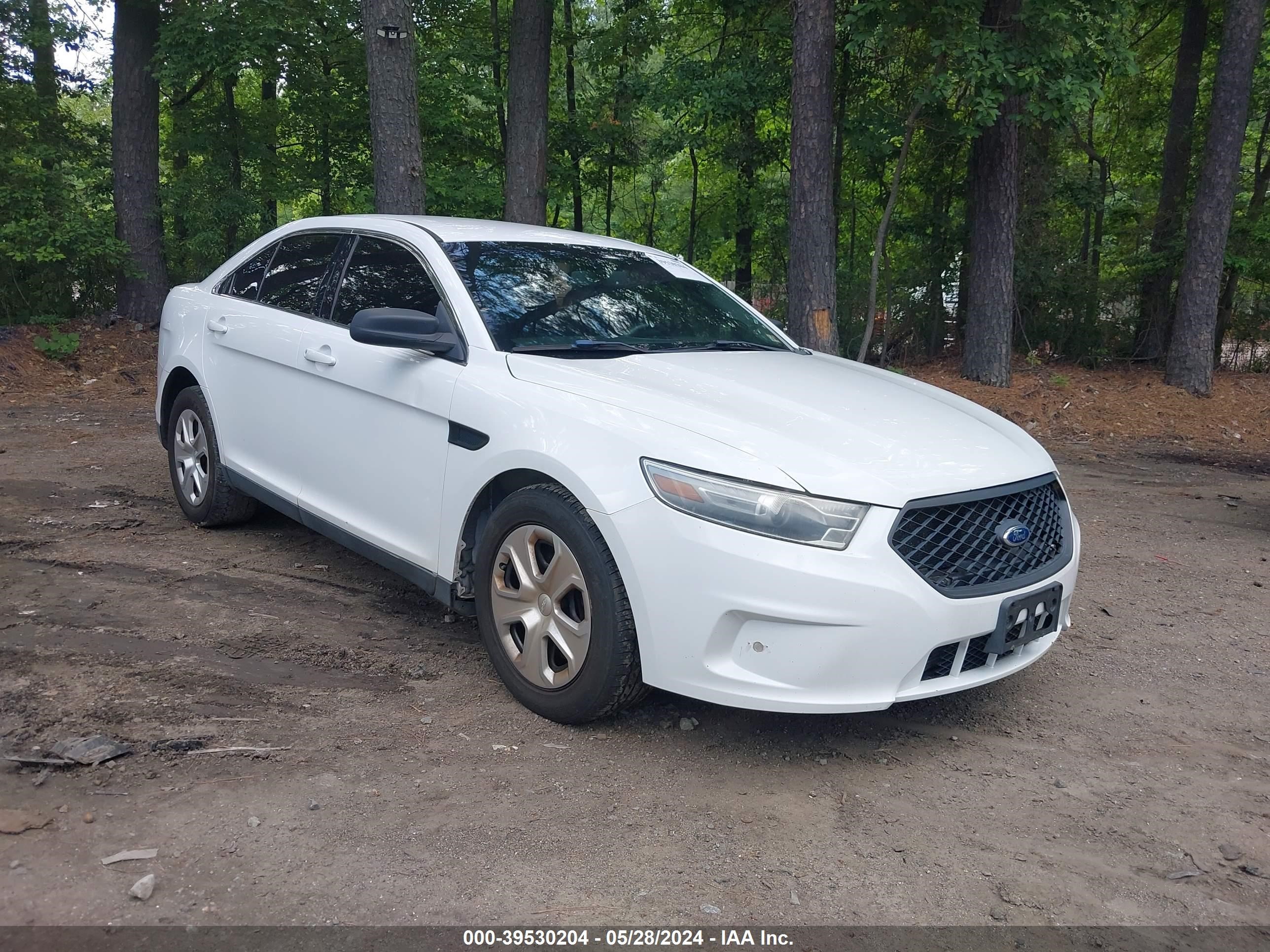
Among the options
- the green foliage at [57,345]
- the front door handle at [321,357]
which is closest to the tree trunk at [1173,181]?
the front door handle at [321,357]

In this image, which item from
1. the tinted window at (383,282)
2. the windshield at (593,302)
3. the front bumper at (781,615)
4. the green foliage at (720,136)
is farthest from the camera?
the green foliage at (720,136)

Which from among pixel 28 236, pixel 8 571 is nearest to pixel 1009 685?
pixel 8 571

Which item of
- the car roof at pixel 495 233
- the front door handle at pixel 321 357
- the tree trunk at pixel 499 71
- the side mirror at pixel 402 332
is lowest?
the front door handle at pixel 321 357

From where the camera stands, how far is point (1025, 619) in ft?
10.7

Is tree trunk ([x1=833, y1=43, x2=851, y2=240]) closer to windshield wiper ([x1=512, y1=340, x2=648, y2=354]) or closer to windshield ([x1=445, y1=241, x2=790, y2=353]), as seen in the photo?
windshield ([x1=445, y1=241, x2=790, y2=353])

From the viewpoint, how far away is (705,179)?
21.5m

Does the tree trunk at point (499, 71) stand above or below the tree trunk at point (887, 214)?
above

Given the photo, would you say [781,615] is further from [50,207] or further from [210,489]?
[50,207]

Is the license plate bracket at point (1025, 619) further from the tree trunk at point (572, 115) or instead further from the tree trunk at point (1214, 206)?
the tree trunk at point (572, 115)

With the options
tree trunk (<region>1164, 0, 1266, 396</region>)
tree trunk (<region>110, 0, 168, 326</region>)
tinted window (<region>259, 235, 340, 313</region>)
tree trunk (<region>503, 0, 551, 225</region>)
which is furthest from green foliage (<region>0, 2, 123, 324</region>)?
tree trunk (<region>1164, 0, 1266, 396</region>)

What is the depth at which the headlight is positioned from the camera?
2977 millimetres

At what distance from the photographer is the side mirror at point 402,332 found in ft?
12.4

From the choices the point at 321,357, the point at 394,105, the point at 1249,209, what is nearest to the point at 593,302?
the point at 321,357

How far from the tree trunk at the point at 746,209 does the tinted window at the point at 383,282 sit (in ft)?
34.6
